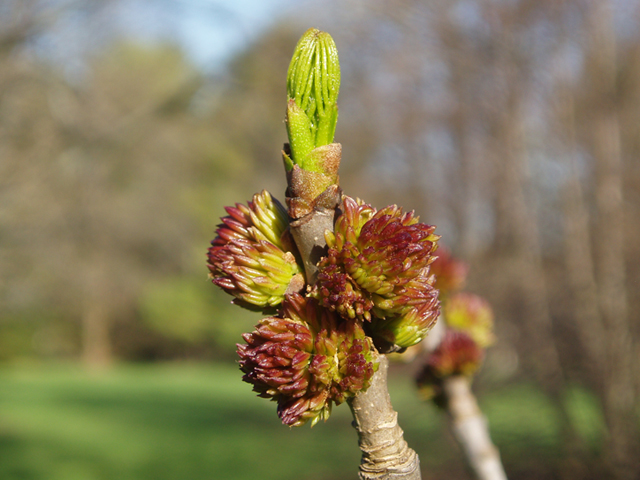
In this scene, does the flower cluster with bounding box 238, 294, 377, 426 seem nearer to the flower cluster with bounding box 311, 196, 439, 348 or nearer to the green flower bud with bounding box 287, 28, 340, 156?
the flower cluster with bounding box 311, 196, 439, 348

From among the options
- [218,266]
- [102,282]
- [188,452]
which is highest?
[102,282]

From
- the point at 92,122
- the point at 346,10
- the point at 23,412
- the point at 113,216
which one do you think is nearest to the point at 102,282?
the point at 113,216

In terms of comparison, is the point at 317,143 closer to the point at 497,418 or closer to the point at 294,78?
the point at 294,78

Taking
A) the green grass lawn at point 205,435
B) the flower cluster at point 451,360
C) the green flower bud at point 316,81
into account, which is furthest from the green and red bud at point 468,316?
the green grass lawn at point 205,435

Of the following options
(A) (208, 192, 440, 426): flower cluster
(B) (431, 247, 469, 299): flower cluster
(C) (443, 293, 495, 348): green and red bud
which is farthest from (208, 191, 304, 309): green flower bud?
(C) (443, 293, 495, 348): green and red bud

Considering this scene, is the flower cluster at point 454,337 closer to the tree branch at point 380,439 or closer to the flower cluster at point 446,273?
the flower cluster at point 446,273

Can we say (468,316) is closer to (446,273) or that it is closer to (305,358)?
(446,273)
